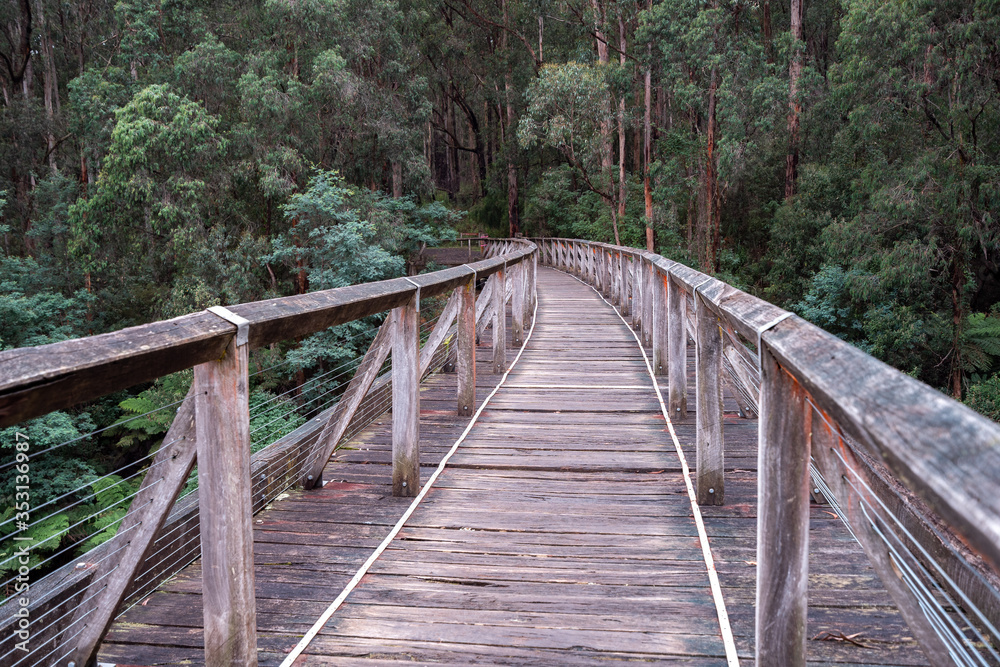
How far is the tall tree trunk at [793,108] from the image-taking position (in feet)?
75.9

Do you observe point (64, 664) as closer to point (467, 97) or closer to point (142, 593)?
point (142, 593)

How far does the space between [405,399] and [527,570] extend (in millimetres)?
1138

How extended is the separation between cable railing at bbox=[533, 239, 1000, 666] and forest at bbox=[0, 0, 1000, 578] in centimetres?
785

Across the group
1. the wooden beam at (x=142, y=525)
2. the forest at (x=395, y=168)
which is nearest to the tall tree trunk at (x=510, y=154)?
the forest at (x=395, y=168)

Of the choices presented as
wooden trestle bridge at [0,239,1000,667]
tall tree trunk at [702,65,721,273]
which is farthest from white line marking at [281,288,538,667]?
tall tree trunk at [702,65,721,273]

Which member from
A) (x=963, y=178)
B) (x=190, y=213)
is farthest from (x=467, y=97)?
(x=963, y=178)

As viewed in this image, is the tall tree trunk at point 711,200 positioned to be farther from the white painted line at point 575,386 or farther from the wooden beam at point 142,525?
the wooden beam at point 142,525

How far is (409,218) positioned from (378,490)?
24.0 meters

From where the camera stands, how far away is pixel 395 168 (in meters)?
25.6

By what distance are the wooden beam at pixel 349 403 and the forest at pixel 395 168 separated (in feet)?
19.3

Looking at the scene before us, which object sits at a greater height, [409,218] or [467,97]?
[467,97]

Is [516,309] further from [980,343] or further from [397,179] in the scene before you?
[397,179]

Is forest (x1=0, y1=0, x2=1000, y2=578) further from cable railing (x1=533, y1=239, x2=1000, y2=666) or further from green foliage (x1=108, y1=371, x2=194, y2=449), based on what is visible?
cable railing (x1=533, y1=239, x2=1000, y2=666)

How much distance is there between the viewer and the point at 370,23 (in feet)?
76.9
